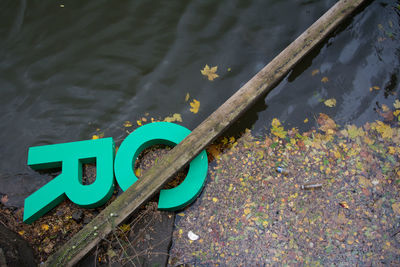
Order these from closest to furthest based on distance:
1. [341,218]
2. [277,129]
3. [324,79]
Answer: [341,218] < [277,129] < [324,79]

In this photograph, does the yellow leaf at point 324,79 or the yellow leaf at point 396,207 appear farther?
the yellow leaf at point 324,79

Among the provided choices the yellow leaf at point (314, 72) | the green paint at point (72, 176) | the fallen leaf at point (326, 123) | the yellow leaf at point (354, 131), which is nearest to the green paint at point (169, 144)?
the green paint at point (72, 176)

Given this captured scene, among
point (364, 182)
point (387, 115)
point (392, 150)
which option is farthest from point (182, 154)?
point (387, 115)

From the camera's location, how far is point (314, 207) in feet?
12.2

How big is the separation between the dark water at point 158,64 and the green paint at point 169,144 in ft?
1.70

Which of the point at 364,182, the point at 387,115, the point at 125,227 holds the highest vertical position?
the point at 387,115

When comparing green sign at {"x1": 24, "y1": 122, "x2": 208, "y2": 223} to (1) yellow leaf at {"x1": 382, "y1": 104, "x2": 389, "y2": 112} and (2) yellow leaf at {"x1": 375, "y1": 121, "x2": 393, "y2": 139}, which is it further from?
(1) yellow leaf at {"x1": 382, "y1": 104, "x2": 389, "y2": 112}

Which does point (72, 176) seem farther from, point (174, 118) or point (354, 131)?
point (354, 131)

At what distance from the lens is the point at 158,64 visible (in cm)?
489

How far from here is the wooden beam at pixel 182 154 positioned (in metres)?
3.07

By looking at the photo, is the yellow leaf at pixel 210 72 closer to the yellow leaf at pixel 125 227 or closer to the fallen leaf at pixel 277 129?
the fallen leaf at pixel 277 129

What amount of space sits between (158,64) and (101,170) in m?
2.10

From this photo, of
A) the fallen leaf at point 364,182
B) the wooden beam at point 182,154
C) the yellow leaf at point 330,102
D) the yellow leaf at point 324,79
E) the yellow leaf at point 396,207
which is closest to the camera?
the wooden beam at point 182,154

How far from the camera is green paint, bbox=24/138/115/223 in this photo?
3.55m
